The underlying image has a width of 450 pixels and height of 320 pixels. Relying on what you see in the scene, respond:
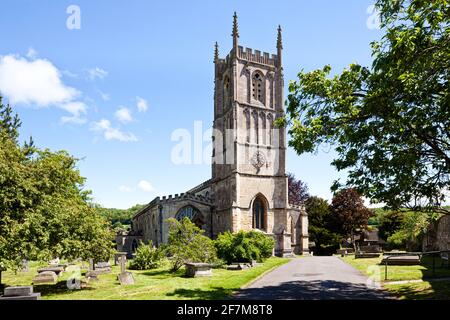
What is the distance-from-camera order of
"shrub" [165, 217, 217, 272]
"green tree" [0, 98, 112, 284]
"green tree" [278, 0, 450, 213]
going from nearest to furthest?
"green tree" [278, 0, 450, 213] < "green tree" [0, 98, 112, 284] < "shrub" [165, 217, 217, 272]

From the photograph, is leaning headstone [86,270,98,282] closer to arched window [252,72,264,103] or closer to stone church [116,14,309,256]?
stone church [116,14,309,256]

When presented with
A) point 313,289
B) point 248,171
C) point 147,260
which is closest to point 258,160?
point 248,171

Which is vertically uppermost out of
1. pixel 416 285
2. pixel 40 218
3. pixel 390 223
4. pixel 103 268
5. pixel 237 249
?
pixel 40 218

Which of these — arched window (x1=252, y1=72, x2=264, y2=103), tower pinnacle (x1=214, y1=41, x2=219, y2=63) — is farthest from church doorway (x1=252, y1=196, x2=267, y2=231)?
tower pinnacle (x1=214, y1=41, x2=219, y2=63)

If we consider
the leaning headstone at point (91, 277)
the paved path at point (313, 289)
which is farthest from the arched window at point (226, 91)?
the paved path at point (313, 289)

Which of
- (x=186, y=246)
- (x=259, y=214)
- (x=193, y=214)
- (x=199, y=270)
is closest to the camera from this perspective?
(x=199, y=270)

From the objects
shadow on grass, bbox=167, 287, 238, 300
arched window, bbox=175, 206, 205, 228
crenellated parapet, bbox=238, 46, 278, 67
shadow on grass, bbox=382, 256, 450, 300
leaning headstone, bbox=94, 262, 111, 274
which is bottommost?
leaning headstone, bbox=94, 262, 111, 274

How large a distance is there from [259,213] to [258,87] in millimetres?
14816

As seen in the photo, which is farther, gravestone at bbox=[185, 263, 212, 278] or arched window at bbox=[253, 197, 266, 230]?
arched window at bbox=[253, 197, 266, 230]

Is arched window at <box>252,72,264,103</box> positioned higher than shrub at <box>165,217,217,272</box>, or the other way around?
arched window at <box>252,72,264,103</box>

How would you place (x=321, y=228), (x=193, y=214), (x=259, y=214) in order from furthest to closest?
(x=321, y=228) < (x=193, y=214) < (x=259, y=214)

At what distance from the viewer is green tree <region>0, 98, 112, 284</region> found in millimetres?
12234

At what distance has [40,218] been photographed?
12.8m

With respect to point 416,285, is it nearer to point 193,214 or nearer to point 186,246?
point 186,246
